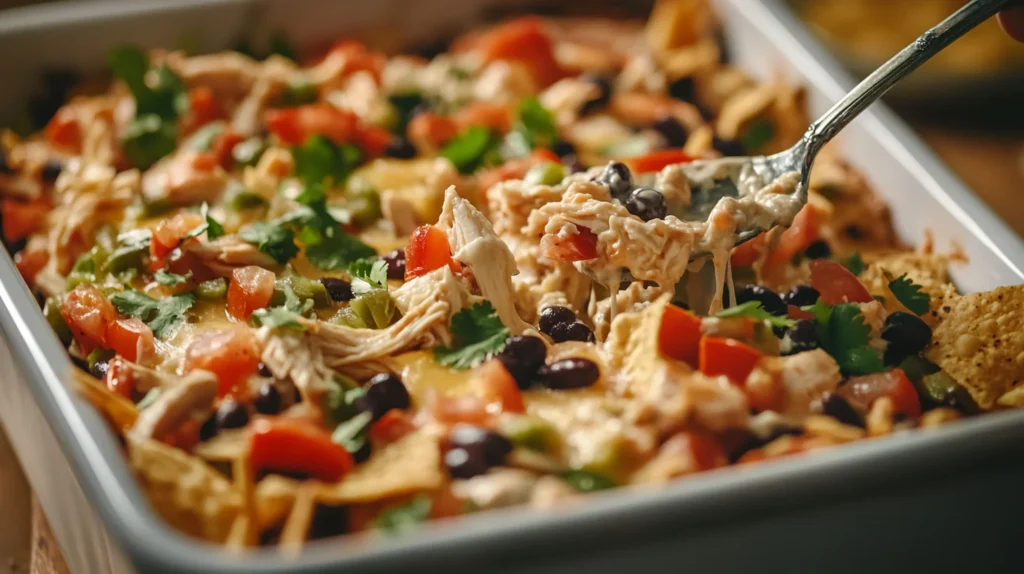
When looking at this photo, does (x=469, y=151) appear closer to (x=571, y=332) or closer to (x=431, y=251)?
(x=431, y=251)

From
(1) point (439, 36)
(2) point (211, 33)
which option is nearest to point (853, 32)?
(1) point (439, 36)

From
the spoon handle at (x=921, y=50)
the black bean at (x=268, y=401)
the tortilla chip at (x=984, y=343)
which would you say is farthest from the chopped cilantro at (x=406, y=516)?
the spoon handle at (x=921, y=50)

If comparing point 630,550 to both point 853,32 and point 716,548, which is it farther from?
point 853,32

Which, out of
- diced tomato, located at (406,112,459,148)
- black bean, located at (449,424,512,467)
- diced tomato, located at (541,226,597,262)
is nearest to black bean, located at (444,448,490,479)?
black bean, located at (449,424,512,467)

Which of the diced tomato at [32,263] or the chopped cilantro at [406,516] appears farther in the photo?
the diced tomato at [32,263]

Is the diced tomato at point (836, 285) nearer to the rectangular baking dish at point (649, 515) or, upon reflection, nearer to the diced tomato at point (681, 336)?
the diced tomato at point (681, 336)
